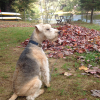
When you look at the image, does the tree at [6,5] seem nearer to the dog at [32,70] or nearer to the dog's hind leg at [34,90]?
the dog at [32,70]

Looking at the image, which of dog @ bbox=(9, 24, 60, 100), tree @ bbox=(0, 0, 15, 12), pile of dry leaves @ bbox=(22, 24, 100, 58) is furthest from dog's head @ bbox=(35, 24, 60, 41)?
tree @ bbox=(0, 0, 15, 12)

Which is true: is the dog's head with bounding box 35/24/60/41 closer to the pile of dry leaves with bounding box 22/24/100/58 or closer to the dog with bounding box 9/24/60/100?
the dog with bounding box 9/24/60/100

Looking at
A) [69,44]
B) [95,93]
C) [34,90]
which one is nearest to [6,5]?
[69,44]

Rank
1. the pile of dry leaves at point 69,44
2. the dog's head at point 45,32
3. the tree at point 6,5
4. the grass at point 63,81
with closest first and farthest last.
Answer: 1. the grass at point 63,81
2. the dog's head at point 45,32
3. the pile of dry leaves at point 69,44
4. the tree at point 6,5

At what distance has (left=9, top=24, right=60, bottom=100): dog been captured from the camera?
258 cm

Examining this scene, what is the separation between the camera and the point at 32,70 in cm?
271

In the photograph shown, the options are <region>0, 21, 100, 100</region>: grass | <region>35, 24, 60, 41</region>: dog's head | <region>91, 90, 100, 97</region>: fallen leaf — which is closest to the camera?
<region>91, 90, 100, 97</region>: fallen leaf

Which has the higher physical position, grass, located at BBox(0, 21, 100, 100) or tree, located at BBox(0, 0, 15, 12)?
tree, located at BBox(0, 0, 15, 12)

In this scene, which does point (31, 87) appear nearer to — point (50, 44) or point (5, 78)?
point (5, 78)

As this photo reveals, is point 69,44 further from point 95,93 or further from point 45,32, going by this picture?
point 95,93

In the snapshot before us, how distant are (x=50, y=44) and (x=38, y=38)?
378cm

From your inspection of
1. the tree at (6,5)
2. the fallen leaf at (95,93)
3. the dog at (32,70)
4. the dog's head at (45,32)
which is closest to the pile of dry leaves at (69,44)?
the dog's head at (45,32)

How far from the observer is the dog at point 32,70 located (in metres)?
2.58

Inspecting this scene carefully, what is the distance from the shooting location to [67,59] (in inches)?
203
